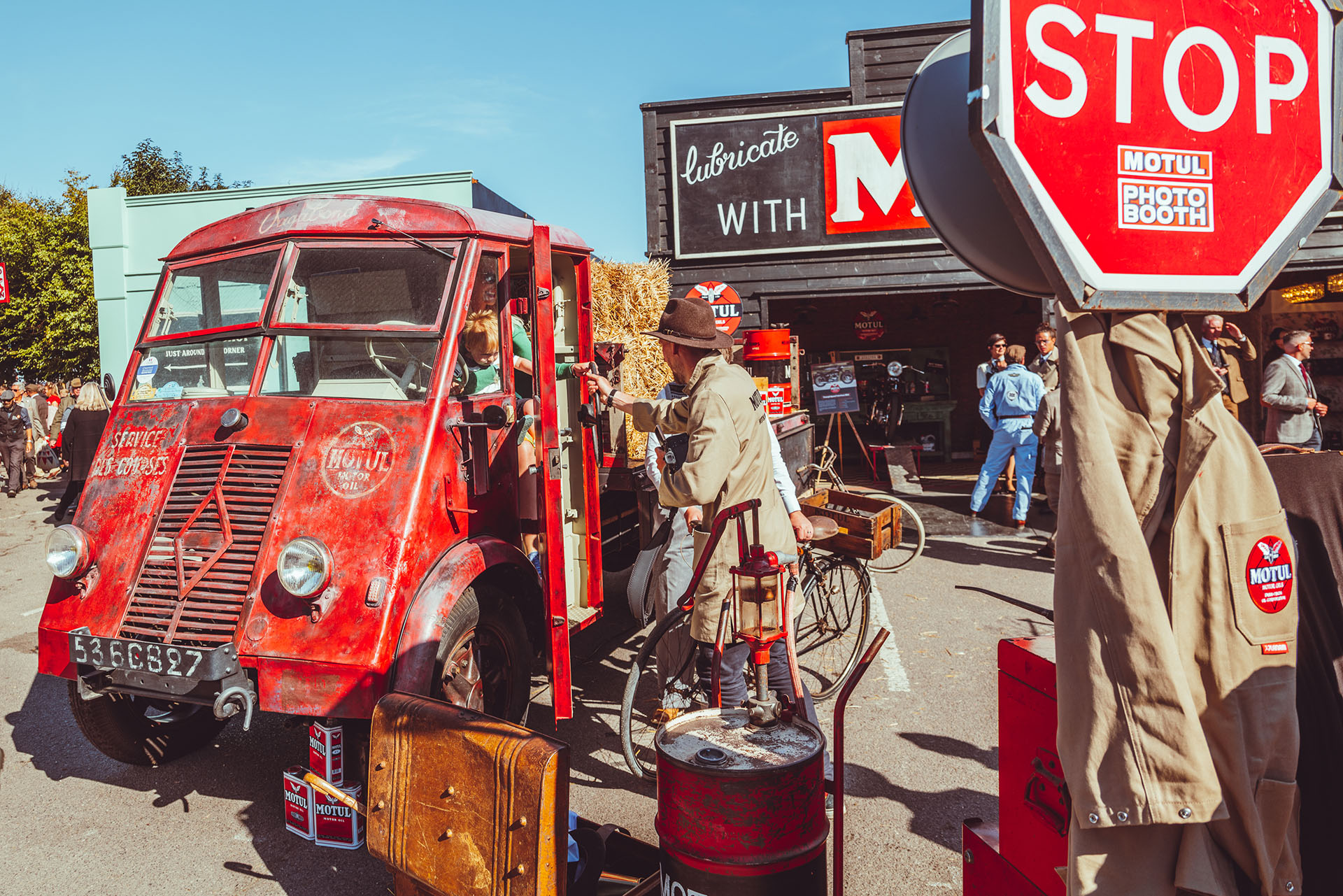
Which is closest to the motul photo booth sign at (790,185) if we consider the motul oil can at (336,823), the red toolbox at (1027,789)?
the motul oil can at (336,823)

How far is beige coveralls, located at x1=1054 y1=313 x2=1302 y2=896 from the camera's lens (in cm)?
154

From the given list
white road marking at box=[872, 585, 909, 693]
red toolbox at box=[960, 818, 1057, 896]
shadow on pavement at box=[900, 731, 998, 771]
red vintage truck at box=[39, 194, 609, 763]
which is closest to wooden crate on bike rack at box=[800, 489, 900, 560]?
white road marking at box=[872, 585, 909, 693]

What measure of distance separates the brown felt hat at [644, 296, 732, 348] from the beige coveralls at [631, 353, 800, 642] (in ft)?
0.27

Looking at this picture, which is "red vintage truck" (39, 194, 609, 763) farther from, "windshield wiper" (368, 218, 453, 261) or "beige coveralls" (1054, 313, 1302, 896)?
"beige coveralls" (1054, 313, 1302, 896)

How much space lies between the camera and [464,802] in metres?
2.56

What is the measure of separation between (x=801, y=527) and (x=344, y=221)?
2.71 metres

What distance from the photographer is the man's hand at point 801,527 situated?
3742mm

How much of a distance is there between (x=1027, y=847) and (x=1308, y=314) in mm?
16399

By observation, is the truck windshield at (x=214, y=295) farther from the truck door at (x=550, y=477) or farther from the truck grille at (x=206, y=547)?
the truck door at (x=550, y=477)

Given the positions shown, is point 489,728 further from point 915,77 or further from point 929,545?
point 929,545

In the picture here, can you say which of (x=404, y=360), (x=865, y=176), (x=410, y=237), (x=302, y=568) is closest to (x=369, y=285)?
(x=410, y=237)

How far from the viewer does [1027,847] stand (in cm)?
217

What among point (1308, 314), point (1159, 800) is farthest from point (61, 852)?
point (1308, 314)

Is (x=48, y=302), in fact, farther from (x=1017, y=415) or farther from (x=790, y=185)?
(x=1017, y=415)
